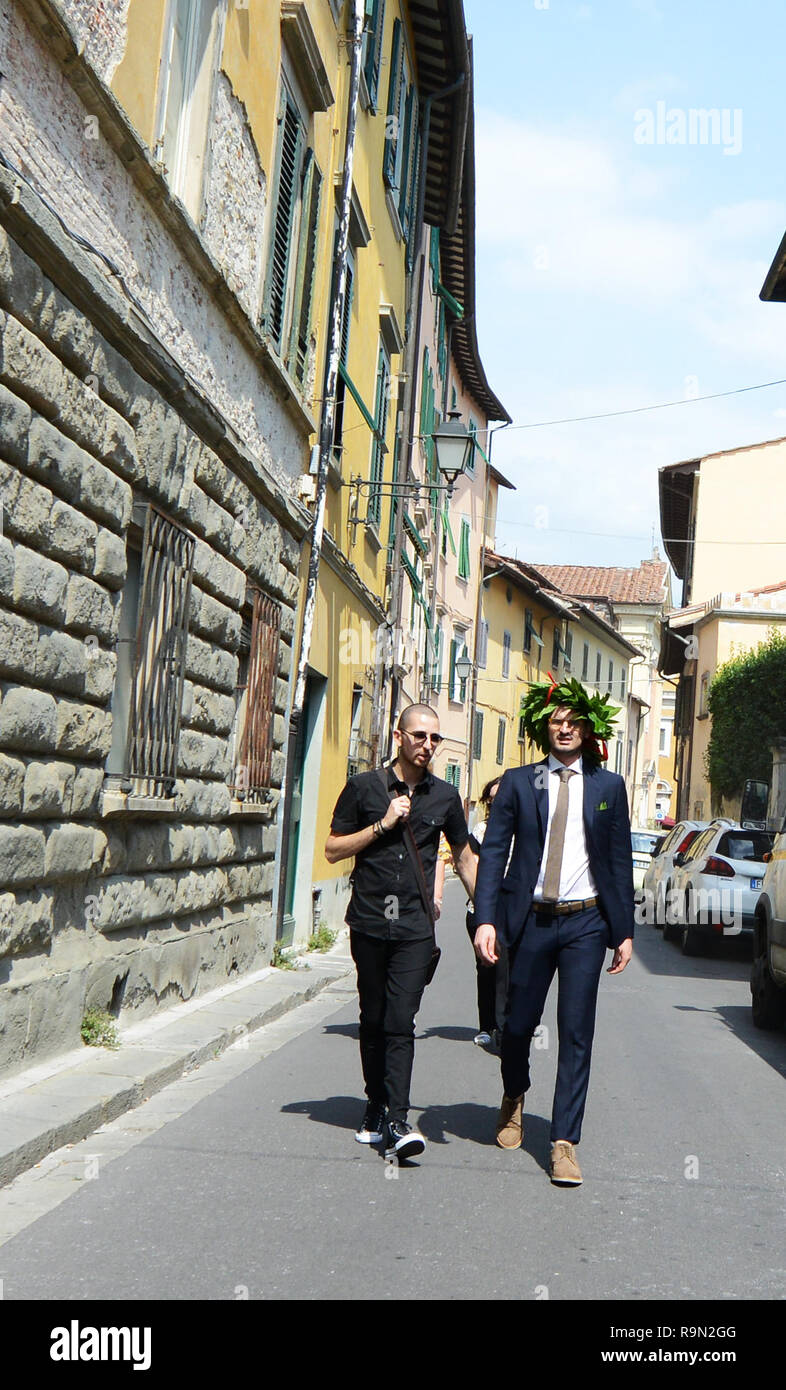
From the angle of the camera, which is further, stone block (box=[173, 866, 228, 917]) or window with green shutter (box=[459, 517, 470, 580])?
window with green shutter (box=[459, 517, 470, 580])

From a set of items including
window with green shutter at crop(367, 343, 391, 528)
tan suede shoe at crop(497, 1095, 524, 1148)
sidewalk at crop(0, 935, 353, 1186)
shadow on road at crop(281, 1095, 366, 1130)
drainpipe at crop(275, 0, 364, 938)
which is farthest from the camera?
window with green shutter at crop(367, 343, 391, 528)

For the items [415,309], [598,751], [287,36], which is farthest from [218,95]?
[415,309]

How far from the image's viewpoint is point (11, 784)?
627 cm

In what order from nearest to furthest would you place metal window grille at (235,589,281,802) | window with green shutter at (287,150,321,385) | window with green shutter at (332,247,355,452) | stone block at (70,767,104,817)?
stone block at (70,767,104,817) < metal window grille at (235,589,281,802) < window with green shutter at (287,150,321,385) < window with green shutter at (332,247,355,452)

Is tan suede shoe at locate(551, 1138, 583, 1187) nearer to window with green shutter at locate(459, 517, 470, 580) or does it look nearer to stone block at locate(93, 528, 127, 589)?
stone block at locate(93, 528, 127, 589)

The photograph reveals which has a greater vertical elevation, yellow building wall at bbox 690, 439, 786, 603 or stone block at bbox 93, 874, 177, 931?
yellow building wall at bbox 690, 439, 786, 603

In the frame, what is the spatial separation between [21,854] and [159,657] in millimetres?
2378

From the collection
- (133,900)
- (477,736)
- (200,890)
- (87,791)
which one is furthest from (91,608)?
(477,736)

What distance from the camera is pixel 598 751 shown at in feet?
20.9

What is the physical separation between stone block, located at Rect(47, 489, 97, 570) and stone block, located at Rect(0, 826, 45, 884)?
3.97ft

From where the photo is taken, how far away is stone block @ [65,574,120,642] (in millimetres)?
6934

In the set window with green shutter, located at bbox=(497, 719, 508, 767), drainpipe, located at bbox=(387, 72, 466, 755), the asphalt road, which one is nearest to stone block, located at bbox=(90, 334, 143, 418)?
the asphalt road

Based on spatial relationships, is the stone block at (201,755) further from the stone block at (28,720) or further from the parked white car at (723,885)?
the parked white car at (723,885)
